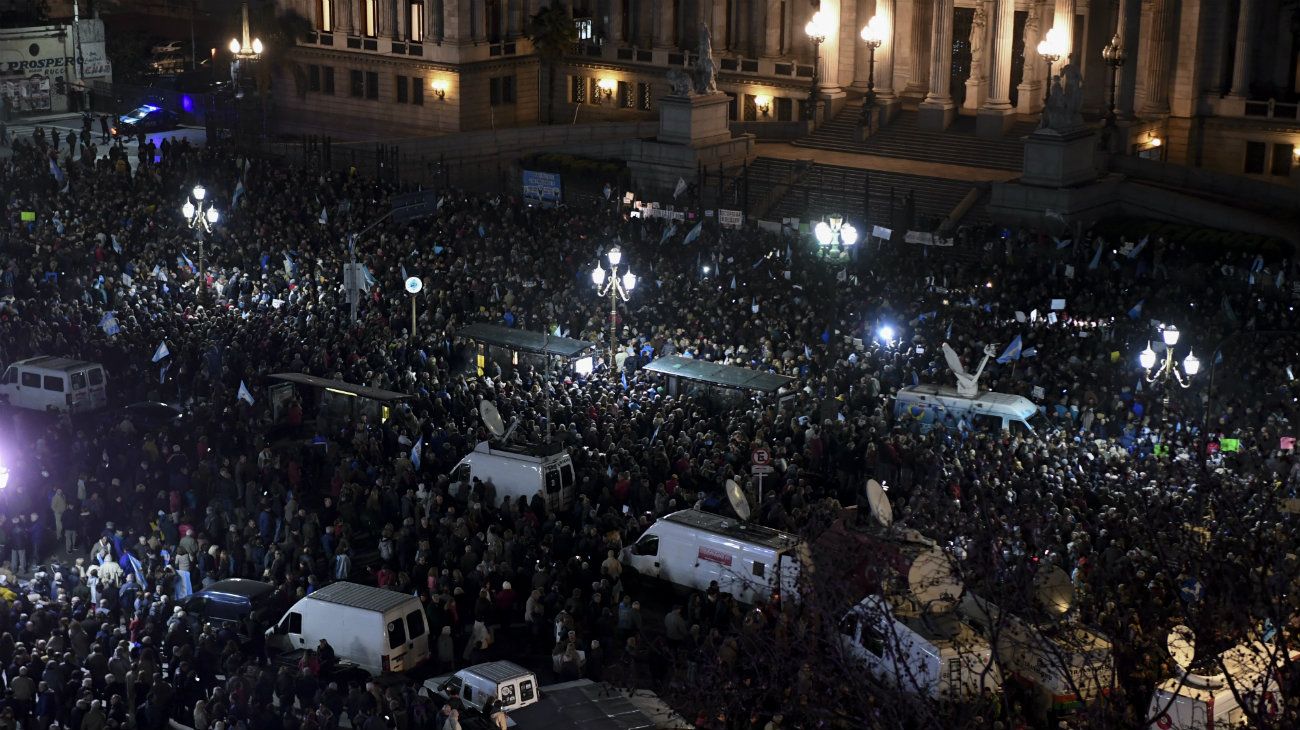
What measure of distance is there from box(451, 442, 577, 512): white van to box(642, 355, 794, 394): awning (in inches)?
203

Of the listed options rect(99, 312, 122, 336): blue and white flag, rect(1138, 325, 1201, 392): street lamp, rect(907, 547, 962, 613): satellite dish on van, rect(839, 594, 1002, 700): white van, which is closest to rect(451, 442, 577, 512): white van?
rect(907, 547, 962, 613): satellite dish on van

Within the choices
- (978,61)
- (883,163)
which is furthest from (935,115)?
(883,163)

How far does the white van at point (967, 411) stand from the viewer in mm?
35844

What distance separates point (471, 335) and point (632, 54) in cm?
3208

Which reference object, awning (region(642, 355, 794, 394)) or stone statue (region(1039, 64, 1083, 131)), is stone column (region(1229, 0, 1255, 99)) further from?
awning (region(642, 355, 794, 394))

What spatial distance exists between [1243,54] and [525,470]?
34.6 m

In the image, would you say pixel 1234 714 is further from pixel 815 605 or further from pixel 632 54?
pixel 632 54

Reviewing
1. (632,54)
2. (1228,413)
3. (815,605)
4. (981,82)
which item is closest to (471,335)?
(1228,413)

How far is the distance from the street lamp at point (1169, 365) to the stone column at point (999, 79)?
75.2 feet

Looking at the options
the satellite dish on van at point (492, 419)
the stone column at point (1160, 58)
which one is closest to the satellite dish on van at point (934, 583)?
the satellite dish on van at point (492, 419)

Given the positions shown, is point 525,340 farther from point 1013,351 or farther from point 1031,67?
point 1031,67

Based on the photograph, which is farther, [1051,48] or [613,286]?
[1051,48]

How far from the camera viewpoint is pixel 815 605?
2464 cm

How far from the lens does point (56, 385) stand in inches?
1572
